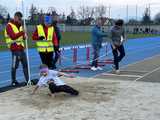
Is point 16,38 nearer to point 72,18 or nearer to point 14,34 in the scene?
point 14,34

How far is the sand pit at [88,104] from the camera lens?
873cm

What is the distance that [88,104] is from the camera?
9742mm

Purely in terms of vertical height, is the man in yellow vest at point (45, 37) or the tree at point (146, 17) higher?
the man in yellow vest at point (45, 37)

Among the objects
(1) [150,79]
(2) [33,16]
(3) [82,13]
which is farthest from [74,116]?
(3) [82,13]

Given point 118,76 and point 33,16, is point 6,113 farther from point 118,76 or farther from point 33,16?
point 33,16

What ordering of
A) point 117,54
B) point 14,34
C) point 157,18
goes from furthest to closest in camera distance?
point 157,18
point 117,54
point 14,34

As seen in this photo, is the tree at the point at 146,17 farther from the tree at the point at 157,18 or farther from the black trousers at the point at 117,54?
the black trousers at the point at 117,54

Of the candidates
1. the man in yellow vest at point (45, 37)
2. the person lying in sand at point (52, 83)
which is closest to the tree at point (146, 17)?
the man in yellow vest at point (45, 37)

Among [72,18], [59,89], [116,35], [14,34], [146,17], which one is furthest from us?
[72,18]

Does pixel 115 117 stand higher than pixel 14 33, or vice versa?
pixel 14 33

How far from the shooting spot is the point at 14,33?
1218cm

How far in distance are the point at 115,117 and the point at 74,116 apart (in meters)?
0.77

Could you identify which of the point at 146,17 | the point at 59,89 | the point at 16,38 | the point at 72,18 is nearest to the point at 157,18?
the point at 146,17

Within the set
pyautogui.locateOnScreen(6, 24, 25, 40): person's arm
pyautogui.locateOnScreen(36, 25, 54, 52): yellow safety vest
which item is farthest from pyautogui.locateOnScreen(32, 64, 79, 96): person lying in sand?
pyautogui.locateOnScreen(6, 24, 25, 40): person's arm
